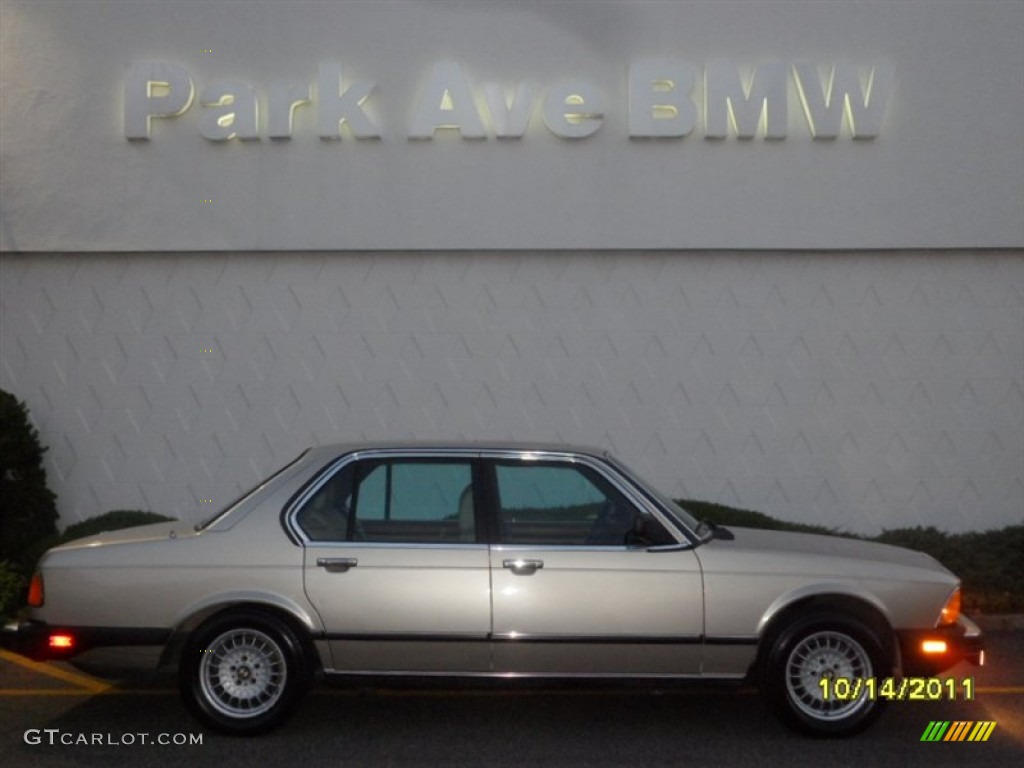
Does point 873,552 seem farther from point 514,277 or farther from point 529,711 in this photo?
point 514,277

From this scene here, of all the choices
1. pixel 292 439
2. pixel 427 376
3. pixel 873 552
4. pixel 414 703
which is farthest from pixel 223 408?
pixel 873 552

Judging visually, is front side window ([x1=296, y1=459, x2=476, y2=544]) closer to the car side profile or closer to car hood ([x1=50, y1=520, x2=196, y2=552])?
the car side profile

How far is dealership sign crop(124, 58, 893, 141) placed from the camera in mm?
12391

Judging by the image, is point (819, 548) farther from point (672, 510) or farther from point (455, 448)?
point (455, 448)

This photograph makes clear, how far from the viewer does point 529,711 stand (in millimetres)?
7824

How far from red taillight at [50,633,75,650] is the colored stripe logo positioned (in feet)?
14.9

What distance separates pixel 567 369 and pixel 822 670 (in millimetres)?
5919

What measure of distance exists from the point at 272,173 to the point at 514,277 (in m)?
2.46

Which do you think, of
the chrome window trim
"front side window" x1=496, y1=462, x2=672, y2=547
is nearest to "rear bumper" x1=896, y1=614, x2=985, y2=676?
the chrome window trim

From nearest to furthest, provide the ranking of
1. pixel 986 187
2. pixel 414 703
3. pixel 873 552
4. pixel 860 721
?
pixel 860 721 → pixel 873 552 → pixel 414 703 → pixel 986 187

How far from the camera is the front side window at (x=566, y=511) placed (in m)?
7.13

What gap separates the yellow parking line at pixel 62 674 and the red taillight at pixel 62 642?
4.31 ft

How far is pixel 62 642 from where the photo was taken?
7.02m

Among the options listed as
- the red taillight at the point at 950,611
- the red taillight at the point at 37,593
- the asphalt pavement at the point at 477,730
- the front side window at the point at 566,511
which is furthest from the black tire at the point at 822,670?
the red taillight at the point at 37,593
